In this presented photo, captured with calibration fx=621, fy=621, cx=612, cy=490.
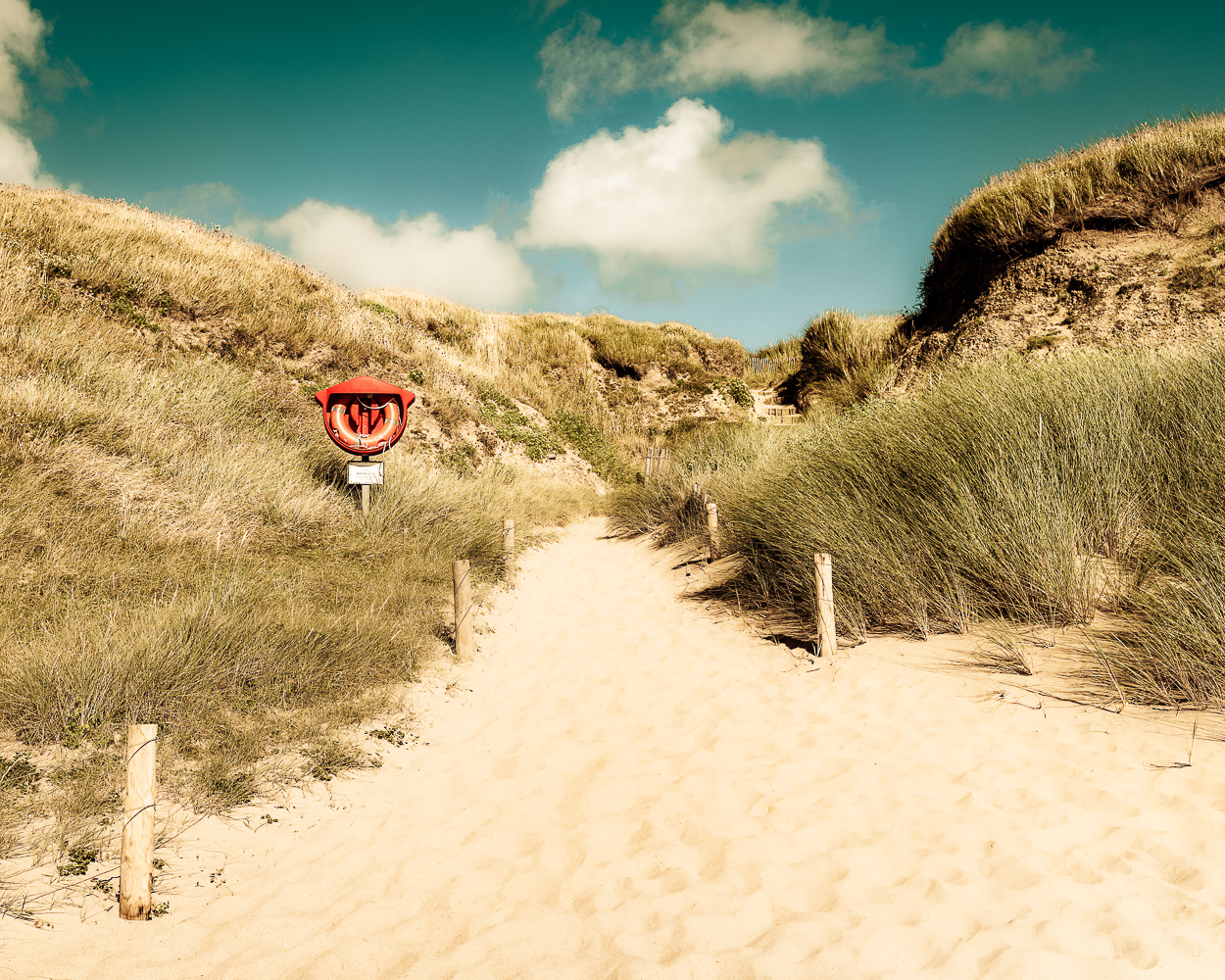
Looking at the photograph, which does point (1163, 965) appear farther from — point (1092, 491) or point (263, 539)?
point (263, 539)

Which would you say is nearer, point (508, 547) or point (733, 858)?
point (733, 858)

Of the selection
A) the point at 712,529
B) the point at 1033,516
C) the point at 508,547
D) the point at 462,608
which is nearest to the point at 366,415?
the point at 508,547

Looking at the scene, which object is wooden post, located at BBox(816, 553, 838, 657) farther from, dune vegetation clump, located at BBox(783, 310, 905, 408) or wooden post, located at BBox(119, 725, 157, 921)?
dune vegetation clump, located at BBox(783, 310, 905, 408)

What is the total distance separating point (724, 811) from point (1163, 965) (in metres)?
1.86

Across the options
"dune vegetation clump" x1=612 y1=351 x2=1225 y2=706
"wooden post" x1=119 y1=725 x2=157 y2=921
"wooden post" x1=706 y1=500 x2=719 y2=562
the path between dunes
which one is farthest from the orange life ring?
"wooden post" x1=119 y1=725 x2=157 y2=921

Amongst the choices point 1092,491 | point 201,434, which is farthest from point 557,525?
point 1092,491

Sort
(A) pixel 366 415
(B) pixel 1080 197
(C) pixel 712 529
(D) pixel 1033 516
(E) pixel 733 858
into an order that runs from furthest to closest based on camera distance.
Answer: (B) pixel 1080 197, (C) pixel 712 529, (A) pixel 366 415, (D) pixel 1033 516, (E) pixel 733 858

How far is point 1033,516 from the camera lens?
509 cm

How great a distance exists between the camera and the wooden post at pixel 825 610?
535 centimetres

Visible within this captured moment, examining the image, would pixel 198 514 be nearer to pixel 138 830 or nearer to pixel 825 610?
pixel 138 830

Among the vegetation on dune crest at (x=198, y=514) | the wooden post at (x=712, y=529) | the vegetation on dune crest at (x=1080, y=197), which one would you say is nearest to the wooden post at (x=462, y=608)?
the vegetation on dune crest at (x=198, y=514)

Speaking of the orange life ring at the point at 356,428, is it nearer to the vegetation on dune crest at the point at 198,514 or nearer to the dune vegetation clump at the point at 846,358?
the vegetation on dune crest at the point at 198,514

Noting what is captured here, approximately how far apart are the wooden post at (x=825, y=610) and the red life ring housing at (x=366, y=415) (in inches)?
210

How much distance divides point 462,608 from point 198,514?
2.95m
